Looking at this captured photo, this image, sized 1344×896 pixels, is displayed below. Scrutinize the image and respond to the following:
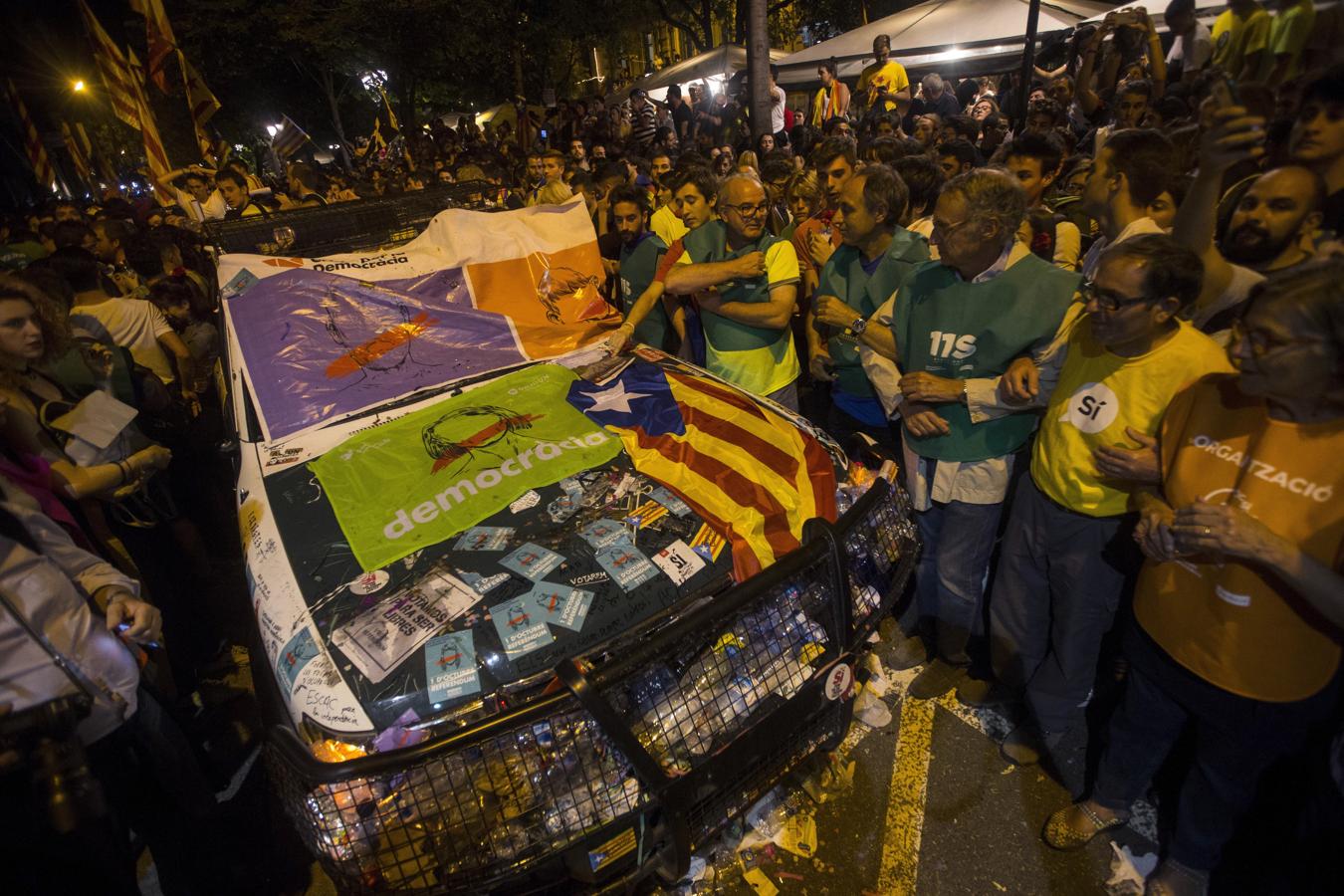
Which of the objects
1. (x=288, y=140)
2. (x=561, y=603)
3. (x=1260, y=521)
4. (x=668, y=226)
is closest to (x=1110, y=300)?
(x=1260, y=521)

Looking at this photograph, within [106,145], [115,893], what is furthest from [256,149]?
[115,893]

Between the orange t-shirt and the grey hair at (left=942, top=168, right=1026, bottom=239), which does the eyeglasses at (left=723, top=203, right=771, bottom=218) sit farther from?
the orange t-shirt

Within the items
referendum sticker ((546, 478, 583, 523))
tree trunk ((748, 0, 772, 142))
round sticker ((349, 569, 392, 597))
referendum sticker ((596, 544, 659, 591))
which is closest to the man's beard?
referendum sticker ((596, 544, 659, 591))

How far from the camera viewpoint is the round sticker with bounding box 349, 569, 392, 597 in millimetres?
2020

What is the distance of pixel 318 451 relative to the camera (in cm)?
266

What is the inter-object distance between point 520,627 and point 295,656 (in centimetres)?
65

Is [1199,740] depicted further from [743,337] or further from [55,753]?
[55,753]

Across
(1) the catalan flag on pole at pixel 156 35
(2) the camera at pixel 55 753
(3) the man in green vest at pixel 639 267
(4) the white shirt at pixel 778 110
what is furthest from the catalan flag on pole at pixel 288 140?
(2) the camera at pixel 55 753

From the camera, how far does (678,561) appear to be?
82.8 inches

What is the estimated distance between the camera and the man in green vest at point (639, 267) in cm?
402

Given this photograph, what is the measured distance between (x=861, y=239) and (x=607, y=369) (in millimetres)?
1468

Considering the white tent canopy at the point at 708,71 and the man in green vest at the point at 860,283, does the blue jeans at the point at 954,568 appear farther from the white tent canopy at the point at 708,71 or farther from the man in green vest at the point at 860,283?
the white tent canopy at the point at 708,71

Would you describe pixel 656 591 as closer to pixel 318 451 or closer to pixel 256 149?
pixel 318 451

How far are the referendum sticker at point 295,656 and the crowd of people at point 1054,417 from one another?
525 millimetres
